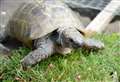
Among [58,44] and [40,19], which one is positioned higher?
[40,19]

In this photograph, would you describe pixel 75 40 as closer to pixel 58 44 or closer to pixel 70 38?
pixel 70 38

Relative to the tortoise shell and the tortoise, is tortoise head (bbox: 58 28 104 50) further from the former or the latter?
the tortoise shell

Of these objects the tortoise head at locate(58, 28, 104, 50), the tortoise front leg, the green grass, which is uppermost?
the tortoise head at locate(58, 28, 104, 50)

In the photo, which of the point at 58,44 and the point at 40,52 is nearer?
the point at 40,52

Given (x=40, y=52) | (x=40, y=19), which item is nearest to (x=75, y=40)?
(x=40, y=52)

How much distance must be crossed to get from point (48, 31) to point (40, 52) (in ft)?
0.86

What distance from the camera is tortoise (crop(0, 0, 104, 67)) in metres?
3.92

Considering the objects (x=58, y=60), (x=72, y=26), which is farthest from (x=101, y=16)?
(x=58, y=60)

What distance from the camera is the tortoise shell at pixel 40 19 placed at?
13.4 feet

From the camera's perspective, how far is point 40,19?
4105mm

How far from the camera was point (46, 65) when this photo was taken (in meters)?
3.92

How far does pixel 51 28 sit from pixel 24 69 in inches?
21.5

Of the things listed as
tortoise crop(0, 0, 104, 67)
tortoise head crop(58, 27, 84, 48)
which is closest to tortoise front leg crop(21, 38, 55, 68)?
tortoise crop(0, 0, 104, 67)

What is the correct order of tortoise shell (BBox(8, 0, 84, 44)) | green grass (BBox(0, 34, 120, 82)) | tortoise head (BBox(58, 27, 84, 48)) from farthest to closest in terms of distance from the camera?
tortoise shell (BBox(8, 0, 84, 44))
tortoise head (BBox(58, 27, 84, 48))
green grass (BBox(0, 34, 120, 82))
